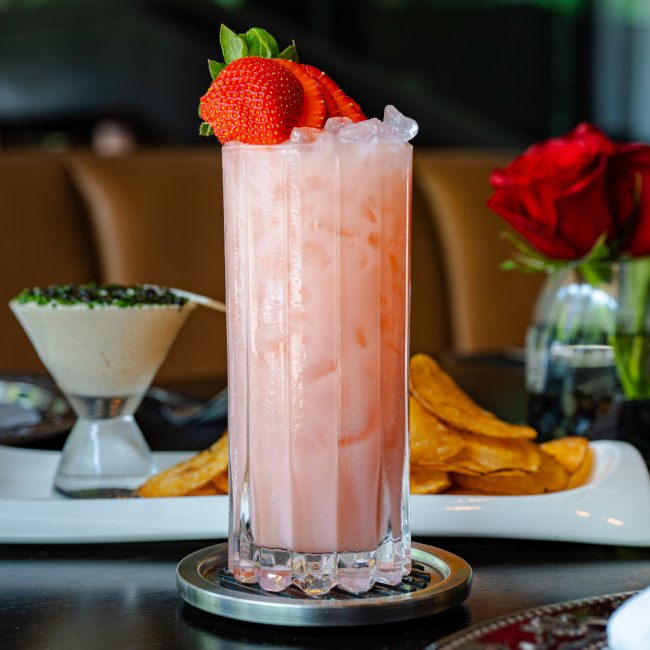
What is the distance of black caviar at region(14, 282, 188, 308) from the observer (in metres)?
0.74

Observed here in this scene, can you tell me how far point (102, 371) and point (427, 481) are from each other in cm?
32

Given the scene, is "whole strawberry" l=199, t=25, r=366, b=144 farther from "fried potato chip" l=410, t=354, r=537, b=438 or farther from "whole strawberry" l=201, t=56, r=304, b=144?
"fried potato chip" l=410, t=354, r=537, b=438

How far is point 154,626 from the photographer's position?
443mm

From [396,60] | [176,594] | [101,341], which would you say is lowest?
[176,594]

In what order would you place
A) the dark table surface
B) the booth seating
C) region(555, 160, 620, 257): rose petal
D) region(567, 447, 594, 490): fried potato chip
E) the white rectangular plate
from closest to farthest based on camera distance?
the dark table surface < the white rectangular plate < region(567, 447, 594, 490): fried potato chip < region(555, 160, 620, 257): rose petal < the booth seating

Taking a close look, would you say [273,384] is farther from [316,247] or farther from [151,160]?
[151,160]

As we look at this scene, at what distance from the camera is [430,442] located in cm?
62

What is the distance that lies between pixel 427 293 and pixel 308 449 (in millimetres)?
1912

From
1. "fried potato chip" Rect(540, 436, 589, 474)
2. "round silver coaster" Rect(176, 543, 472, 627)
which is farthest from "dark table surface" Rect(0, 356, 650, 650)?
"fried potato chip" Rect(540, 436, 589, 474)

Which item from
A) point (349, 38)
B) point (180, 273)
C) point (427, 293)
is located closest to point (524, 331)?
point (427, 293)

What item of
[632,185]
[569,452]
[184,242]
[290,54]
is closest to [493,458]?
[569,452]

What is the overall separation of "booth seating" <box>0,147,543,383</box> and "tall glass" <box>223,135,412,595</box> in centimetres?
122

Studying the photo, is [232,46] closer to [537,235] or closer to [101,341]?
[101,341]

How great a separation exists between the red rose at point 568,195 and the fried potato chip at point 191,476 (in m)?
0.43
